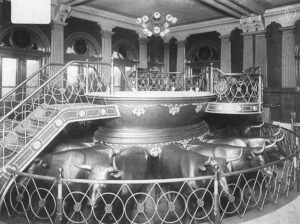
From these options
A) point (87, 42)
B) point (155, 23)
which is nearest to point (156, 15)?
point (155, 23)

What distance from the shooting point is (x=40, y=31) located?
1056 cm

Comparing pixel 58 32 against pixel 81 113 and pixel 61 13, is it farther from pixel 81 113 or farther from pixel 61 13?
pixel 81 113

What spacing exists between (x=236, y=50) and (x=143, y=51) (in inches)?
171

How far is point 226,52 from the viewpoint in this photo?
13.5m

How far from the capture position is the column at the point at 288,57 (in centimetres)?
1166

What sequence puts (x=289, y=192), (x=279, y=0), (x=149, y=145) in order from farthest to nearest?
(x=279, y=0) < (x=149, y=145) < (x=289, y=192)

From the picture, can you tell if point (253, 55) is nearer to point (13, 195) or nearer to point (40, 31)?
point (40, 31)

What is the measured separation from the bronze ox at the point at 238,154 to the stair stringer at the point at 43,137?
229 cm

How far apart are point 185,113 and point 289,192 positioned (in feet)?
9.98

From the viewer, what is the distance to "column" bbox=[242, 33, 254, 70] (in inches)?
495

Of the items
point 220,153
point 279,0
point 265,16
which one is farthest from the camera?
point 265,16

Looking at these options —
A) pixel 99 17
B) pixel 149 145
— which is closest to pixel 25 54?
pixel 99 17

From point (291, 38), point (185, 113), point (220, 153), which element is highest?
point (291, 38)

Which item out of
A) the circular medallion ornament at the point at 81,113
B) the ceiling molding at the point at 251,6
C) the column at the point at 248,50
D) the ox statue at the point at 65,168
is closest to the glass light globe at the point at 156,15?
the ceiling molding at the point at 251,6
